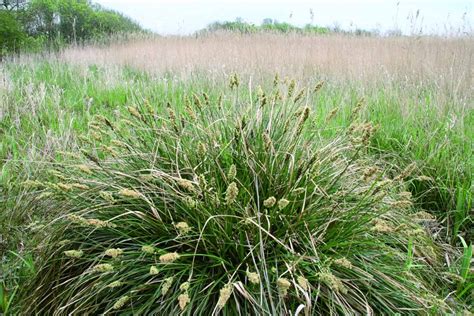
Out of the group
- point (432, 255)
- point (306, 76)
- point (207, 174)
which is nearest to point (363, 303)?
point (432, 255)

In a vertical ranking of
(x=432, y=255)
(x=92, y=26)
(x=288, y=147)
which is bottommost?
(x=432, y=255)

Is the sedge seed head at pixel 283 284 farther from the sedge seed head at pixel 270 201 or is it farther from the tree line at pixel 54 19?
the tree line at pixel 54 19

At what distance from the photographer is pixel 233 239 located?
73.8 inches

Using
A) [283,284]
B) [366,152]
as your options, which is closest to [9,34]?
[366,152]

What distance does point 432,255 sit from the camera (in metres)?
2.33

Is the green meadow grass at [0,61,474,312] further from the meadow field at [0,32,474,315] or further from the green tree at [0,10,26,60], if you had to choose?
the green tree at [0,10,26,60]

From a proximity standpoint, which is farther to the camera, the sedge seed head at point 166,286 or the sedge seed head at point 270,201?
the sedge seed head at point 270,201

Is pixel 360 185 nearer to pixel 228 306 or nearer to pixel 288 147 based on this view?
pixel 288 147

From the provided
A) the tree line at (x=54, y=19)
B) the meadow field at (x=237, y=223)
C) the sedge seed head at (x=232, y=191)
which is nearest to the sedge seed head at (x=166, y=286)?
the meadow field at (x=237, y=223)

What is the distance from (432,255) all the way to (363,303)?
723 mm

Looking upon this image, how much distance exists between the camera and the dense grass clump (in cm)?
176

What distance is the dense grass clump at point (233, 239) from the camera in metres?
1.76

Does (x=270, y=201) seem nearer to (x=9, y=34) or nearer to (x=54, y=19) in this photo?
(x=9, y=34)

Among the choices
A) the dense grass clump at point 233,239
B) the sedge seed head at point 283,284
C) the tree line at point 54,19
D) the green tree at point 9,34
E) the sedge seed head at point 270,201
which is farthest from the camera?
the tree line at point 54,19
